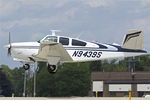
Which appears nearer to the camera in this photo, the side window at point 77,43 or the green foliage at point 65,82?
the side window at point 77,43

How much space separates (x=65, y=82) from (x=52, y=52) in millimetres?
63049

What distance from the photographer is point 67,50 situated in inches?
1328

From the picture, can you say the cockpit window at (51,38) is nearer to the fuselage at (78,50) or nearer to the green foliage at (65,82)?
the fuselage at (78,50)

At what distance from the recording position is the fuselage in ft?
110

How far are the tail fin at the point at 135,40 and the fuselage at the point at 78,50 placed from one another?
1.16 ft

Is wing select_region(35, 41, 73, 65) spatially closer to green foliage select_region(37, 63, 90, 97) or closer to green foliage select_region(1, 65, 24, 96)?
green foliage select_region(37, 63, 90, 97)

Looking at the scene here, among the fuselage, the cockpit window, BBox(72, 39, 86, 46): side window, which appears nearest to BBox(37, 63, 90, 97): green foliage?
the fuselage

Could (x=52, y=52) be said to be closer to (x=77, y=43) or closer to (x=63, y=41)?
(x=63, y=41)

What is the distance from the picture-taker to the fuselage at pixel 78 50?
33.6 metres

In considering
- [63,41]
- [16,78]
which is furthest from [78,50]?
[16,78]

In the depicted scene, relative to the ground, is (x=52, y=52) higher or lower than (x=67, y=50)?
lower

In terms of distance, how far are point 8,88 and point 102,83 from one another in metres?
34.8

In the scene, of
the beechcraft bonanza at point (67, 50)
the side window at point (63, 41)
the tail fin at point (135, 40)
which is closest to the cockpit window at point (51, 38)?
the beechcraft bonanza at point (67, 50)

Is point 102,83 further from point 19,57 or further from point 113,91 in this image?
Result: point 19,57
